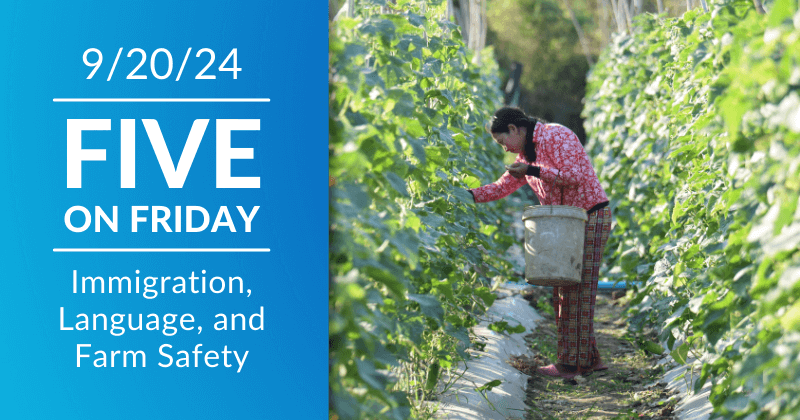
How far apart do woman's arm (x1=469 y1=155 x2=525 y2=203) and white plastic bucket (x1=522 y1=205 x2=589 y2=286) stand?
17 cm

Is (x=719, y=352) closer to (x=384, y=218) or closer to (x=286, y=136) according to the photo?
(x=384, y=218)

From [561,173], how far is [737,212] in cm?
162

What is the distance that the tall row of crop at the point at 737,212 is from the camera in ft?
5.61

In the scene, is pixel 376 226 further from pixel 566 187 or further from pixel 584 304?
pixel 584 304

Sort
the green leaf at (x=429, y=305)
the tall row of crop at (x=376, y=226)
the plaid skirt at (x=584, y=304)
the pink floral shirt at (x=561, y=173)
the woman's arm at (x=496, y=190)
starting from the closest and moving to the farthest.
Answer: the tall row of crop at (x=376, y=226)
the green leaf at (x=429, y=305)
the woman's arm at (x=496, y=190)
the pink floral shirt at (x=561, y=173)
the plaid skirt at (x=584, y=304)

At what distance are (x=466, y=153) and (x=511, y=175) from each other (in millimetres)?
302

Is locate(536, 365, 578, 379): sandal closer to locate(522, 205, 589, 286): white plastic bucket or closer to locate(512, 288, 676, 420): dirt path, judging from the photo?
locate(512, 288, 676, 420): dirt path

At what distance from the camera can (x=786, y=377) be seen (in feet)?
5.52

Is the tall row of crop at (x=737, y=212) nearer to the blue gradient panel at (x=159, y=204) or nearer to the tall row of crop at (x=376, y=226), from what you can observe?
the tall row of crop at (x=376, y=226)

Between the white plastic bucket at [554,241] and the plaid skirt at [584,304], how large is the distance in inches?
11.9

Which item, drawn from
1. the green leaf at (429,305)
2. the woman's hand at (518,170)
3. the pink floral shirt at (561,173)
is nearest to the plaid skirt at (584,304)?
the pink floral shirt at (561,173)

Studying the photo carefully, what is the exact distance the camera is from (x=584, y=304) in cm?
413

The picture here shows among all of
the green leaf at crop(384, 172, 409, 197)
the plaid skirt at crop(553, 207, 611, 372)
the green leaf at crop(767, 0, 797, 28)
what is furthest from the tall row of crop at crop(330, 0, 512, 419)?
the plaid skirt at crop(553, 207, 611, 372)

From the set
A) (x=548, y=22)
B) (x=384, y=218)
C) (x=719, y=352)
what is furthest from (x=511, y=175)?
(x=548, y=22)
